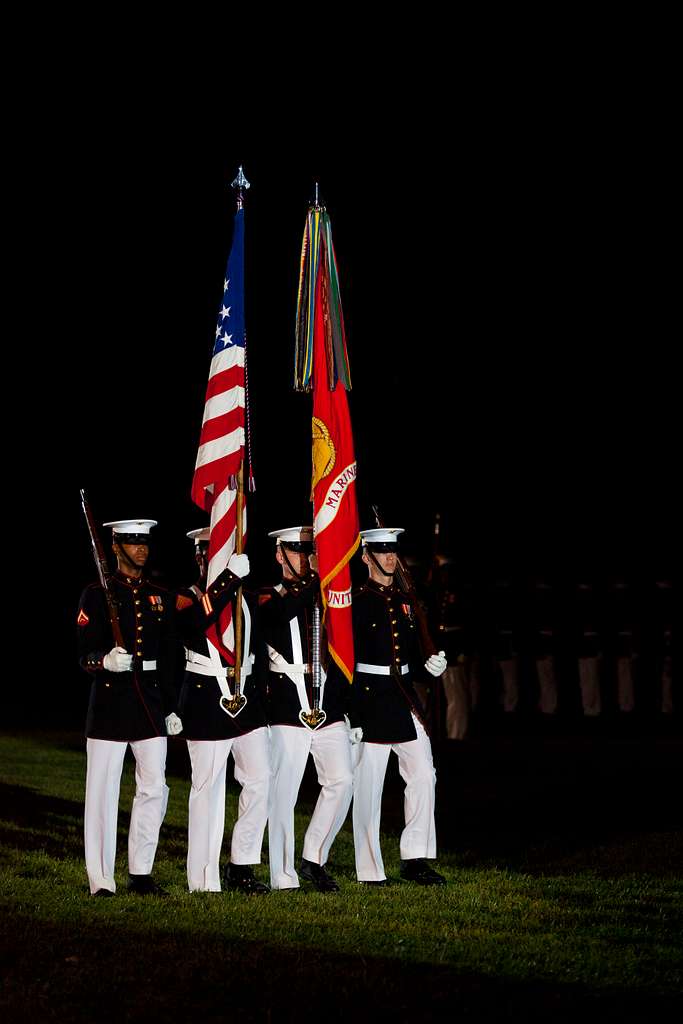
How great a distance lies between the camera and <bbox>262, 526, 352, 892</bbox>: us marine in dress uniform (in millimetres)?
11016

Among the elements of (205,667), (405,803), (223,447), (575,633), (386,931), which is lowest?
(575,633)

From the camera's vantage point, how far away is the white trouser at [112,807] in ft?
33.6

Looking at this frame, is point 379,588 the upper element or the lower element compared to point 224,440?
lower

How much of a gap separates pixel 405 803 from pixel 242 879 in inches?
46.5

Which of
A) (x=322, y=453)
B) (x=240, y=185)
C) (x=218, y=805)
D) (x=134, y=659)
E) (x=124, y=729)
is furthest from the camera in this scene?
(x=240, y=185)

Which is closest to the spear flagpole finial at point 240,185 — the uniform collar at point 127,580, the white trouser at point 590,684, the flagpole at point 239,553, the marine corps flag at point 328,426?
the flagpole at point 239,553

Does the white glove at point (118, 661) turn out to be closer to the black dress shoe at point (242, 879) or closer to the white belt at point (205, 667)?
the white belt at point (205, 667)

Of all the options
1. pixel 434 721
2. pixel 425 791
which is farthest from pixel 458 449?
pixel 425 791

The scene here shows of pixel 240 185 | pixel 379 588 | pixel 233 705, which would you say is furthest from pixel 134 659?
pixel 240 185

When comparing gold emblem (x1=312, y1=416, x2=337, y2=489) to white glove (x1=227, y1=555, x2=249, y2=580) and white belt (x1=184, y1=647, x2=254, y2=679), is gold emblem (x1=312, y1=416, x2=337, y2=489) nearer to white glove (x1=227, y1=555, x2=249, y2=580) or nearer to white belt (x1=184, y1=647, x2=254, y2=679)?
white glove (x1=227, y1=555, x2=249, y2=580)

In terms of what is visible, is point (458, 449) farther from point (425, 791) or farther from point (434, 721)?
point (425, 791)

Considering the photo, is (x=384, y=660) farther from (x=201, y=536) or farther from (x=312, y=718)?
(x=201, y=536)

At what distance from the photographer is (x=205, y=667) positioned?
1080 cm

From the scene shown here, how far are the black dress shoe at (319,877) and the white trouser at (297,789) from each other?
4 centimetres
